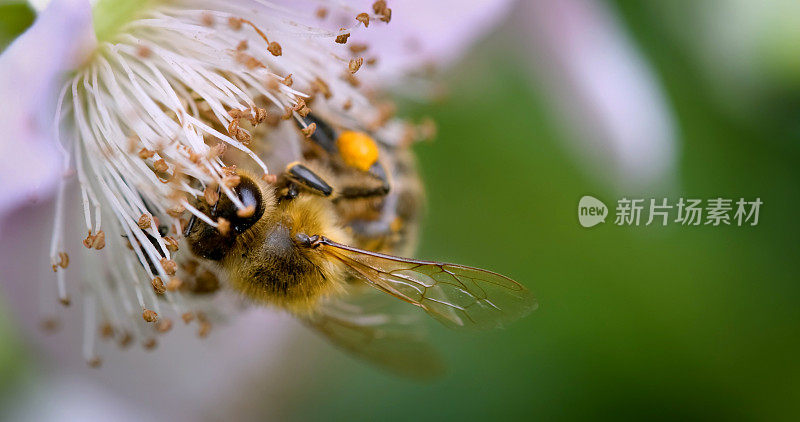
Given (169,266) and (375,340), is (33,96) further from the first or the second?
(375,340)

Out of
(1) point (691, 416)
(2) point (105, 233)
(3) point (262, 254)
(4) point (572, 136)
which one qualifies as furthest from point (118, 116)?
(1) point (691, 416)

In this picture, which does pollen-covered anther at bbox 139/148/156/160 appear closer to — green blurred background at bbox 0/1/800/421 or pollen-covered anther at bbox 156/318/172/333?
pollen-covered anther at bbox 156/318/172/333

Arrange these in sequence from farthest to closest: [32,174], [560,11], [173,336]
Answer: [173,336] → [560,11] → [32,174]

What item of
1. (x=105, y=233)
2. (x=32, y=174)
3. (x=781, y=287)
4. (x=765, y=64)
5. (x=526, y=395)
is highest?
(x=765, y=64)

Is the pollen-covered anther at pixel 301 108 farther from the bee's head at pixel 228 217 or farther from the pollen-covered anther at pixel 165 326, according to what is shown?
the pollen-covered anther at pixel 165 326

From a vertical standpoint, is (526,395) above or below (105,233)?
below

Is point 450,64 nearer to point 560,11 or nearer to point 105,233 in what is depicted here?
point 560,11

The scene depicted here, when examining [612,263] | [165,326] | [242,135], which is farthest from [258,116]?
[612,263]
